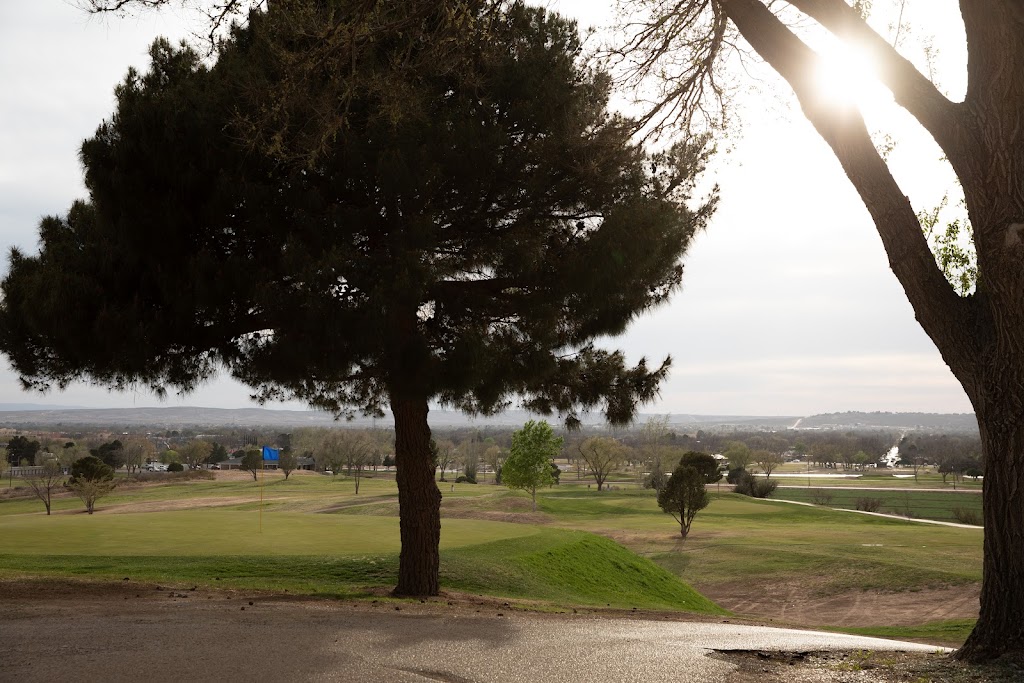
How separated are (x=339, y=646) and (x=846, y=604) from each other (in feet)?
77.5

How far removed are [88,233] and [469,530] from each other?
55.2ft

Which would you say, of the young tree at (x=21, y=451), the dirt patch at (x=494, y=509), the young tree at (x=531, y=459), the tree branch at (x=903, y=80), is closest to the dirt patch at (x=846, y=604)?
the dirt patch at (x=494, y=509)

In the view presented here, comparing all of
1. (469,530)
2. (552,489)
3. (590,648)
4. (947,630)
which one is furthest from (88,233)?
(552,489)

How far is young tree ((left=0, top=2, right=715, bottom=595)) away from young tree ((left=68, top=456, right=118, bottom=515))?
3147 cm

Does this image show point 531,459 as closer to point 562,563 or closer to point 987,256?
point 562,563

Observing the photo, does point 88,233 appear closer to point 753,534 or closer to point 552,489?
point 753,534

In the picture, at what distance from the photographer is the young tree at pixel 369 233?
11.0 m

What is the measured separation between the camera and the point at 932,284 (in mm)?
7102

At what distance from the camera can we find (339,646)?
696cm

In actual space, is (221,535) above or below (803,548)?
above

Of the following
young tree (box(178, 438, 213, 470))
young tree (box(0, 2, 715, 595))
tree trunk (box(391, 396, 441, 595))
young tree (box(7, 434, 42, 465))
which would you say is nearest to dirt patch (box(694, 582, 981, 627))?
tree trunk (box(391, 396, 441, 595))

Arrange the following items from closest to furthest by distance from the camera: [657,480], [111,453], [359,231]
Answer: [359,231] < [657,480] < [111,453]

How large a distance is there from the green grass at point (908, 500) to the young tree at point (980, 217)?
202 ft

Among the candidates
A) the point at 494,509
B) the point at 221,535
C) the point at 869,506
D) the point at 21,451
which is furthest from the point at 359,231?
the point at 21,451
